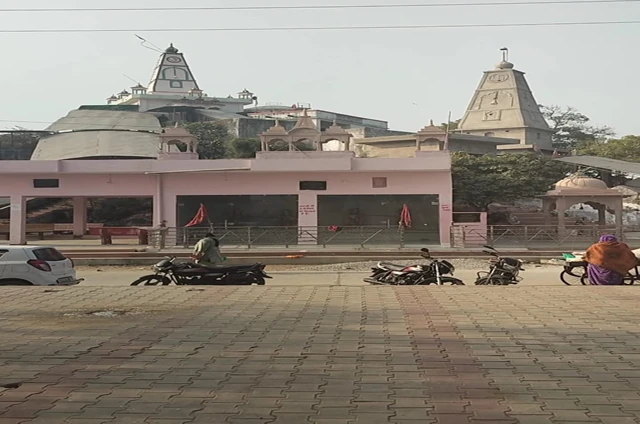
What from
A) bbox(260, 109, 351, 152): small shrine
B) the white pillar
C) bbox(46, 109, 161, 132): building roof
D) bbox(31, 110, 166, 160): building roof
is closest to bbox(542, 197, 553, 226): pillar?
bbox(260, 109, 351, 152): small shrine

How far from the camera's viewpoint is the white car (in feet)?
38.3

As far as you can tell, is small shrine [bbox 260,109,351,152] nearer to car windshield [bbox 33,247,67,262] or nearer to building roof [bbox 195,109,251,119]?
car windshield [bbox 33,247,67,262]

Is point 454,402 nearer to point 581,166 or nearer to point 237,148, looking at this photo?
point 581,166

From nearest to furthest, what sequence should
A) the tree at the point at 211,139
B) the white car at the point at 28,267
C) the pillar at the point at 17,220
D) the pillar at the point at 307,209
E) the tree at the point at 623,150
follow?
the white car at the point at 28,267
the pillar at the point at 307,209
the pillar at the point at 17,220
the tree at the point at 623,150
the tree at the point at 211,139

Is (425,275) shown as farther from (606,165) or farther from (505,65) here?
(505,65)

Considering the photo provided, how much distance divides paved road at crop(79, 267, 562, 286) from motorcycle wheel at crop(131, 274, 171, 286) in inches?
98.0

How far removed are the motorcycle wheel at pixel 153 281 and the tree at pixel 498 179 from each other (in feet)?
74.1

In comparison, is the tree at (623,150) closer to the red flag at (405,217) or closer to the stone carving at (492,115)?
the stone carving at (492,115)

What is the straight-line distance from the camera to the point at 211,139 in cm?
5703

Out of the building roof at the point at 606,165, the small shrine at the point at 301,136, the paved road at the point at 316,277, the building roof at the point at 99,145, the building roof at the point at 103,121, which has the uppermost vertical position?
the building roof at the point at 103,121

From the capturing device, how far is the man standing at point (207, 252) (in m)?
12.0

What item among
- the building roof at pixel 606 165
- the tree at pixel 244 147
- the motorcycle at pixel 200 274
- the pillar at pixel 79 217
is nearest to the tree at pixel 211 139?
the tree at pixel 244 147

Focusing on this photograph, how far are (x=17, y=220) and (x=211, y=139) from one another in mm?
29996

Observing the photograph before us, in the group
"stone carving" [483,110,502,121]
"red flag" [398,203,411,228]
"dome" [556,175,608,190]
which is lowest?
"red flag" [398,203,411,228]
